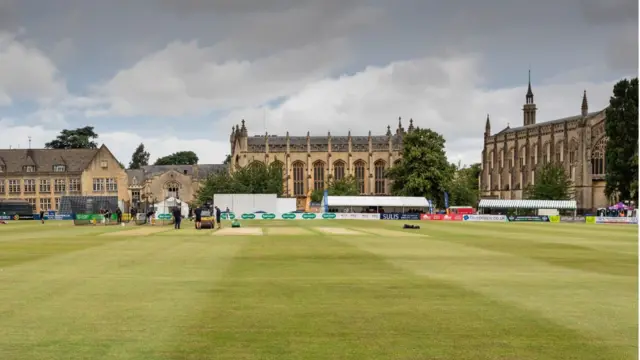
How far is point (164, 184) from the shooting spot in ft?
419

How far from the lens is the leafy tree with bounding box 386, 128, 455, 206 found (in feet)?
309

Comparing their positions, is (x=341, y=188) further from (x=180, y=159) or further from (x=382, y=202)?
(x=180, y=159)

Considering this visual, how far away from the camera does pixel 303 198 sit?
12925cm

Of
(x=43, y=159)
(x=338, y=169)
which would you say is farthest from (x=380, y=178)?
(x=43, y=159)

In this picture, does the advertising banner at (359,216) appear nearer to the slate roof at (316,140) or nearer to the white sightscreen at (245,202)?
the white sightscreen at (245,202)

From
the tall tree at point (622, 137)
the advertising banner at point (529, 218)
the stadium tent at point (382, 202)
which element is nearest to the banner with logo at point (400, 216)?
the stadium tent at point (382, 202)

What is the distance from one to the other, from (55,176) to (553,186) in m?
74.3

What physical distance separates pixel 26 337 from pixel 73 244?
67.7ft

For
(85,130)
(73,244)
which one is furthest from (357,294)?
(85,130)

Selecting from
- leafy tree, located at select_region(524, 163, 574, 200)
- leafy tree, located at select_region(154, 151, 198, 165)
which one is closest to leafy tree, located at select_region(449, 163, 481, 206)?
leafy tree, located at select_region(524, 163, 574, 200)

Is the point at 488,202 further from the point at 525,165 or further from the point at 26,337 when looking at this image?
the point at 26,337

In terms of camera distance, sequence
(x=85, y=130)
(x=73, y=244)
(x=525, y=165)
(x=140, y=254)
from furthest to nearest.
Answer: (x=85, y=130) → (x=525, y=165) → (x=73, y=244) → (x=140, y=254)

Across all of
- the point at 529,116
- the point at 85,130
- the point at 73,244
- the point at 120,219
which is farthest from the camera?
the point at 529,116

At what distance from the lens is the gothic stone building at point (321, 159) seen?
129750 millimetres
